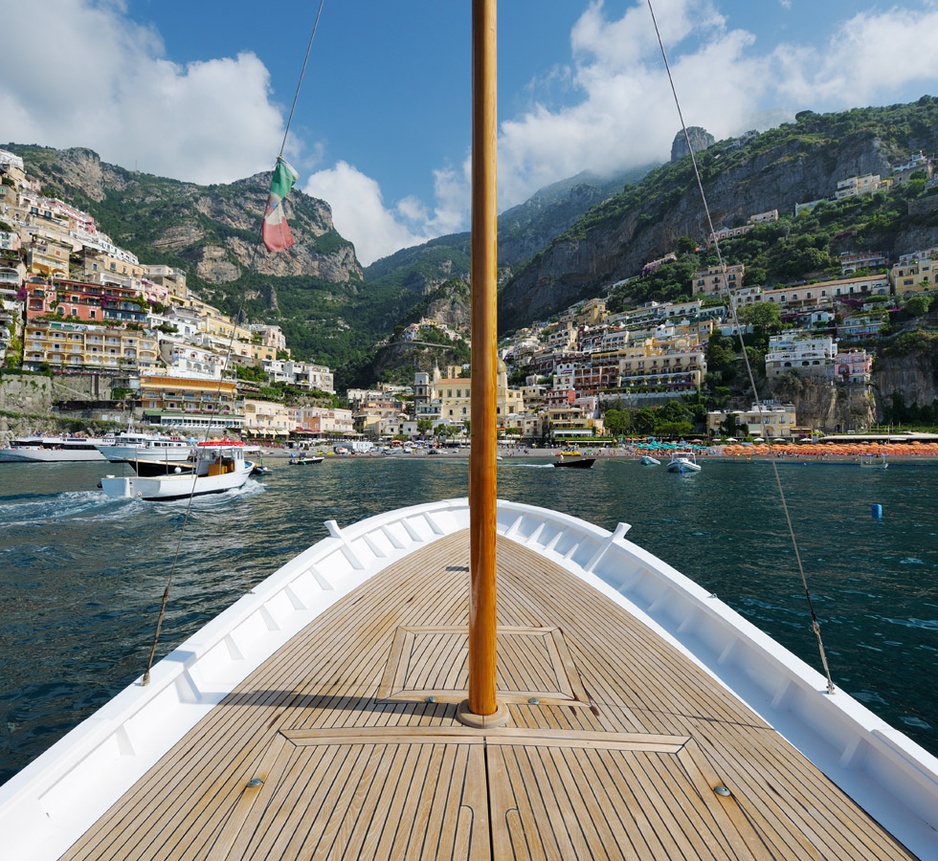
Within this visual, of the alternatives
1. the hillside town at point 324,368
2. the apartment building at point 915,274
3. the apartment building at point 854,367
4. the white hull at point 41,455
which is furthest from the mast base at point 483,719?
the apartment building at point 915,274

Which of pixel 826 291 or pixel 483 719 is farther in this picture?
pixel 826 291

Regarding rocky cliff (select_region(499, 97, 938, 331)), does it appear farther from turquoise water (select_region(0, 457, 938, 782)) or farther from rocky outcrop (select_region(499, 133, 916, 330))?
turquoise water (select_region(0, 457, 938, 782))

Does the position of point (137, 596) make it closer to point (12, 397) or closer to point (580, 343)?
point (12, 397)

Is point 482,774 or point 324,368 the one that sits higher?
point 324,368

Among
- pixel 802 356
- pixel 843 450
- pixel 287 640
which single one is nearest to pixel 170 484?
pixel 287 640

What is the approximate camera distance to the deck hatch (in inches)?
114

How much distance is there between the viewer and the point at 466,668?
325 centimetres

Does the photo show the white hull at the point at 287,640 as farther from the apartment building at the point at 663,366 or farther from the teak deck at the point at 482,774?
the apartment building at the point at 663,366

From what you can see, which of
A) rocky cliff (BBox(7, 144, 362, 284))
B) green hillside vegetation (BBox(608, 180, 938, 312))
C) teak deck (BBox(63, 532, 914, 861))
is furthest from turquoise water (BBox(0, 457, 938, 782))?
rocky cliff (BBox(7, 144, 362, 284))

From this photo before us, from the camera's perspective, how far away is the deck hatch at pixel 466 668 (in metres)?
2.89

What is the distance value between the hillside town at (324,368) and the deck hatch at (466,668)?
182 ft

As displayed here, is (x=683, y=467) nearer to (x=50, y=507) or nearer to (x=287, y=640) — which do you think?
(x=50, y=507)

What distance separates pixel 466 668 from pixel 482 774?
1.04 metres

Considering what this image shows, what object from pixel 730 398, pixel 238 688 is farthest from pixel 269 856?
pixel 730 398
